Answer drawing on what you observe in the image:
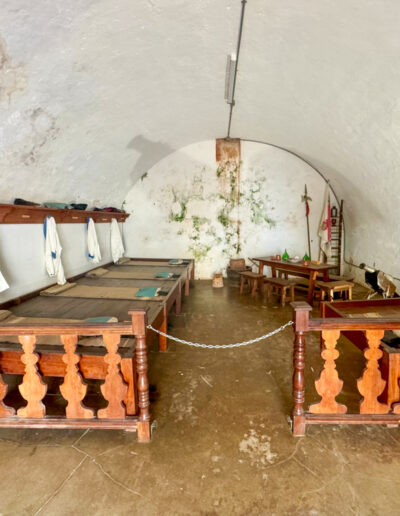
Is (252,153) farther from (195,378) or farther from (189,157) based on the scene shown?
(195,378)

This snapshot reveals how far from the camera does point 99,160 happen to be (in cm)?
546

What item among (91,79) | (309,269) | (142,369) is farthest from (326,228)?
(142,369)

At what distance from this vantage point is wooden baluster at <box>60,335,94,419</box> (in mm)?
2283

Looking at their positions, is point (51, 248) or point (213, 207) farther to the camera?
point (213, 207)

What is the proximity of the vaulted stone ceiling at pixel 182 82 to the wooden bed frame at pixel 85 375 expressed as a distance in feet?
7.65

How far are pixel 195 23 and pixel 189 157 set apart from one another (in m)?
4.98

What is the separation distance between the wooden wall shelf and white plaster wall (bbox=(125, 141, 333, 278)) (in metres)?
2.30

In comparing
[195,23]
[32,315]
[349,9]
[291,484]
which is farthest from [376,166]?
[32,315]

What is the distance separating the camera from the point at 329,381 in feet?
7.75

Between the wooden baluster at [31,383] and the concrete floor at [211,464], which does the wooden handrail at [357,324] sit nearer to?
the concrete floor at [211,464]

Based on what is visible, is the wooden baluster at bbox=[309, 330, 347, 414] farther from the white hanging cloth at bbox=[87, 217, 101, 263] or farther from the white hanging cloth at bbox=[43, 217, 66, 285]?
the white hanging cloth at bbox=[87, 217, 101, 263]

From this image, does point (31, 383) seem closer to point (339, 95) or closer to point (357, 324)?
point (357, 324)

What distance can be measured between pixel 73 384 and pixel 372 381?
2.30m

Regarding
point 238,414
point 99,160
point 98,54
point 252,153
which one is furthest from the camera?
point 252,153
